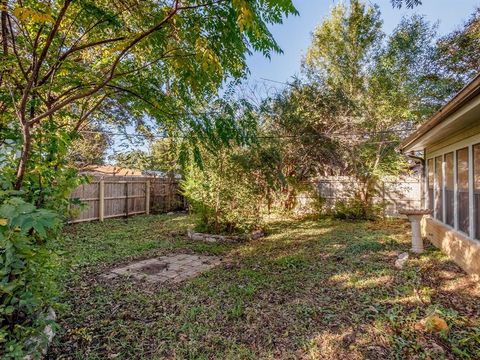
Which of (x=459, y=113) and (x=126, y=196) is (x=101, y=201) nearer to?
(x=126, y=196)

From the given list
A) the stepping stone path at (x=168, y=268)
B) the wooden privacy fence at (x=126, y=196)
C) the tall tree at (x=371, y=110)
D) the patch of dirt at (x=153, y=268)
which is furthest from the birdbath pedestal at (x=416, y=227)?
the wooden privacy fence at (x=126, y=196)

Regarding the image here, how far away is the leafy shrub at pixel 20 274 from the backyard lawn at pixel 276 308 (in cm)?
23

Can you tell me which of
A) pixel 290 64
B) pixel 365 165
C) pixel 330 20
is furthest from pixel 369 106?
pixel 330 20

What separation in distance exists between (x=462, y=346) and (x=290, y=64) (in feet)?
41.4

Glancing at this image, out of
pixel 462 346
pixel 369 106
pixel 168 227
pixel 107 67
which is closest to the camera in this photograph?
pixel 462 346

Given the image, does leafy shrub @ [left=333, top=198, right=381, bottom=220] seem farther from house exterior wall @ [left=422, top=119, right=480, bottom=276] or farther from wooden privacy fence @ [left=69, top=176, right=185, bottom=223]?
wooden privacy fence @ [left=69, top=176, right=185, bottom=223]

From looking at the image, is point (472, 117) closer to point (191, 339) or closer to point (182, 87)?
point (182, 87)

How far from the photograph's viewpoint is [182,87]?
3055 mm

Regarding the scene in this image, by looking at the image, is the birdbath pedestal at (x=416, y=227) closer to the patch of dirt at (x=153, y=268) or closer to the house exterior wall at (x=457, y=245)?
the house exterior wall at (x=457, y=245)

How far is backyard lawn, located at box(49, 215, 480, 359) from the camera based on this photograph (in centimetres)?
262

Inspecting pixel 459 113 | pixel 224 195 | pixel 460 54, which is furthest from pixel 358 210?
pixel 459 113

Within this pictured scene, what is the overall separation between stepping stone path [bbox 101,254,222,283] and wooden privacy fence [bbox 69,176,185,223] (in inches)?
174

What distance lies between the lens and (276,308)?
3430 millimetres

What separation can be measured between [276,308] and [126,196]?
926 cm
